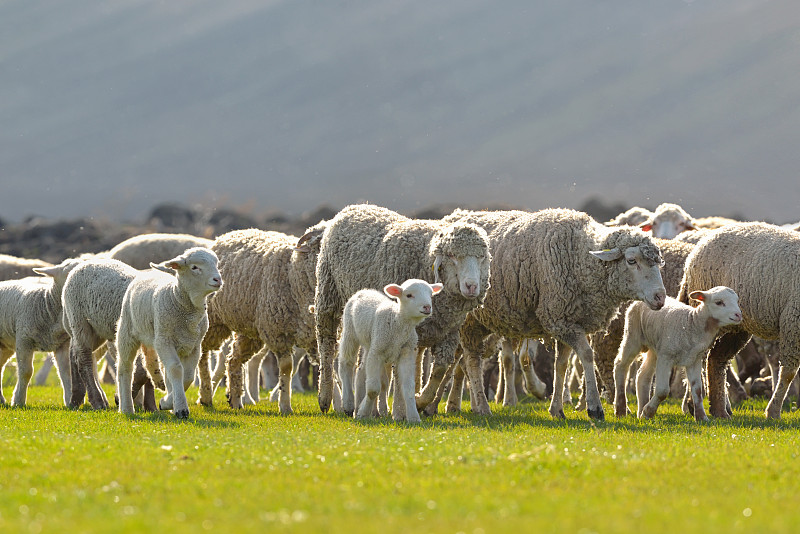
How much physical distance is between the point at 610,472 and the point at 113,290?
8.51 m

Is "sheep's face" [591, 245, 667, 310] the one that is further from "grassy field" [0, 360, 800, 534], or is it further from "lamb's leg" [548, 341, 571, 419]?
"grassy field" [0, 360, 800, 534]

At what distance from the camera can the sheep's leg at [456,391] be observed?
14.4 meters

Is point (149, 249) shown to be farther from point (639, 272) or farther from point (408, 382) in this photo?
point (639, 272)

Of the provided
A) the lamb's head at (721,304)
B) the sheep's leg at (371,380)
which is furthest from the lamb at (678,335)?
the sheep's leg at (371,380)

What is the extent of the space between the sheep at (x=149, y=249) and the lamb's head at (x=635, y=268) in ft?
41.0

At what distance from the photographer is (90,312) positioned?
13.9 metres

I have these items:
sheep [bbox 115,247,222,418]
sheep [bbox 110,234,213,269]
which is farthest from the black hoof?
sheep [bbox 110,234,213,269]

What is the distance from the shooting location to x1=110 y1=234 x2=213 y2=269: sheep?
76.2 ft

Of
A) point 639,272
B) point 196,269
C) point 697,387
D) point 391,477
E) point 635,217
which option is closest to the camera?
point 391,477

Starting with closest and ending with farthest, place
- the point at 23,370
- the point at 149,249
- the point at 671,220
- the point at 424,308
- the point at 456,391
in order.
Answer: the point at 424,308 → the point at 456,391 → the point at 23,370 → the point at 671,220 → the point at 149,249

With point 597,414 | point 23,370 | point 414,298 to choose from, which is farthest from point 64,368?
point 597,414

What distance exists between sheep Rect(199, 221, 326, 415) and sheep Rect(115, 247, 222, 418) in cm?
253

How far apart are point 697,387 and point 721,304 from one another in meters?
1.12

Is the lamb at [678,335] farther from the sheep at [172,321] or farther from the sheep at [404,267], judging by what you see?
the sheep at [172,321]
